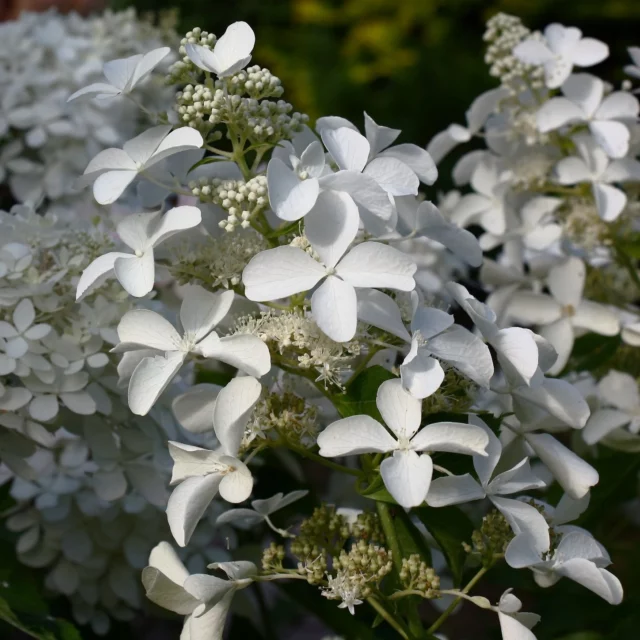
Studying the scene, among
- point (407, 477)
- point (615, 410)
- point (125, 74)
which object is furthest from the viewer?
point (615, 410)

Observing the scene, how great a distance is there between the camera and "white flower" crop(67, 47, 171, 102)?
588 millimetres

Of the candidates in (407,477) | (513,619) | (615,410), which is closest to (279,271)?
(407,477)

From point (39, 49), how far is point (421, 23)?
152cm

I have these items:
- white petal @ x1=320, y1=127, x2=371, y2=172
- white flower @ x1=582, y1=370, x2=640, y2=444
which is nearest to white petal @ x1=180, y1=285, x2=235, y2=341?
white petal @ x1=320, y1=127, x2=371, y2=172

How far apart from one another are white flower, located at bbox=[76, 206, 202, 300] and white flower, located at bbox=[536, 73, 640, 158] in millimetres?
398

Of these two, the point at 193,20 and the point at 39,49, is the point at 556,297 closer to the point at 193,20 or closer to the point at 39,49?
the point at 39,49

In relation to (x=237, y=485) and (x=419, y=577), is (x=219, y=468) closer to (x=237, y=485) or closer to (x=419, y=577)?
(x=237, y=485)

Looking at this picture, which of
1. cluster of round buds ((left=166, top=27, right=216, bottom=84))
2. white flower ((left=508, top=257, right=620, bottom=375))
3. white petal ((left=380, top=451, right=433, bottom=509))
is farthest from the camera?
white flower ((left=508, top=257, right=620, bottom=375))

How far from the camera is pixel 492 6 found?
2412 millimetres

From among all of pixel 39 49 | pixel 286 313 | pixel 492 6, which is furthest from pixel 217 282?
pixel 492 6

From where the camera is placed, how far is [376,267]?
0.51 metres

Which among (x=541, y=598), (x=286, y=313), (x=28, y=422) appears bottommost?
Answer: (x=541, y=598)

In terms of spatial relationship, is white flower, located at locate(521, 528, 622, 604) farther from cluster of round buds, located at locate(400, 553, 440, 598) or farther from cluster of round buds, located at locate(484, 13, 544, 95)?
cluster of round buds, located at locate(484, 13, 544, 95)

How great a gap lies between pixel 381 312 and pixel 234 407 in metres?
0.10
